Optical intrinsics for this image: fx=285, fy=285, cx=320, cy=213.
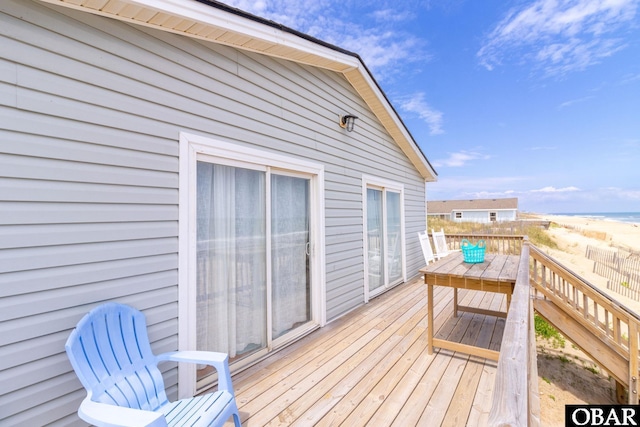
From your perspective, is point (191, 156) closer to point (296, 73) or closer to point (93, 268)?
point (93, 268)

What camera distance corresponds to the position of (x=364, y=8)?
8102 mm

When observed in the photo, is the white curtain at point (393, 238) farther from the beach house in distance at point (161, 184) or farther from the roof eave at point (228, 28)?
the roof eave at point (228, 28)

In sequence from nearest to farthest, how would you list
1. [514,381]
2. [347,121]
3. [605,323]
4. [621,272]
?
[514,381] → [605,323] → [347,121] → [621,272]

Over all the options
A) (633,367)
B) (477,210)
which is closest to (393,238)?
(633,367)

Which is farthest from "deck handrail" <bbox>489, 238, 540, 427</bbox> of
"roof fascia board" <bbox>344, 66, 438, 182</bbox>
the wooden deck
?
"roof fascia board" <bbox>344, 66, 438, 182</bbox>

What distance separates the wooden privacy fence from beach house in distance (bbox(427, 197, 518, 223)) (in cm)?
2079

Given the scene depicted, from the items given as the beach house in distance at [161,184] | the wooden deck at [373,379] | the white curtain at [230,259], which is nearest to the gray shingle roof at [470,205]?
the wooden deck at [373,379]

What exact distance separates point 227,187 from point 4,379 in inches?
70.3

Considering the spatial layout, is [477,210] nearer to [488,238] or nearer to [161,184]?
A: [488,238]

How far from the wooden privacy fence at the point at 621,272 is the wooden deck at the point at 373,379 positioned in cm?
1108

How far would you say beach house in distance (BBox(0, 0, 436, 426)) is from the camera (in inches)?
61.5

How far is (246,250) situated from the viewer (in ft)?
9.20

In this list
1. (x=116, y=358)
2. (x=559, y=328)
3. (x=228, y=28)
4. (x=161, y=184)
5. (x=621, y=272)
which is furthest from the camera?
(x=621, y=272)

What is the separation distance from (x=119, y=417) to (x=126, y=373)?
0.50 meters
